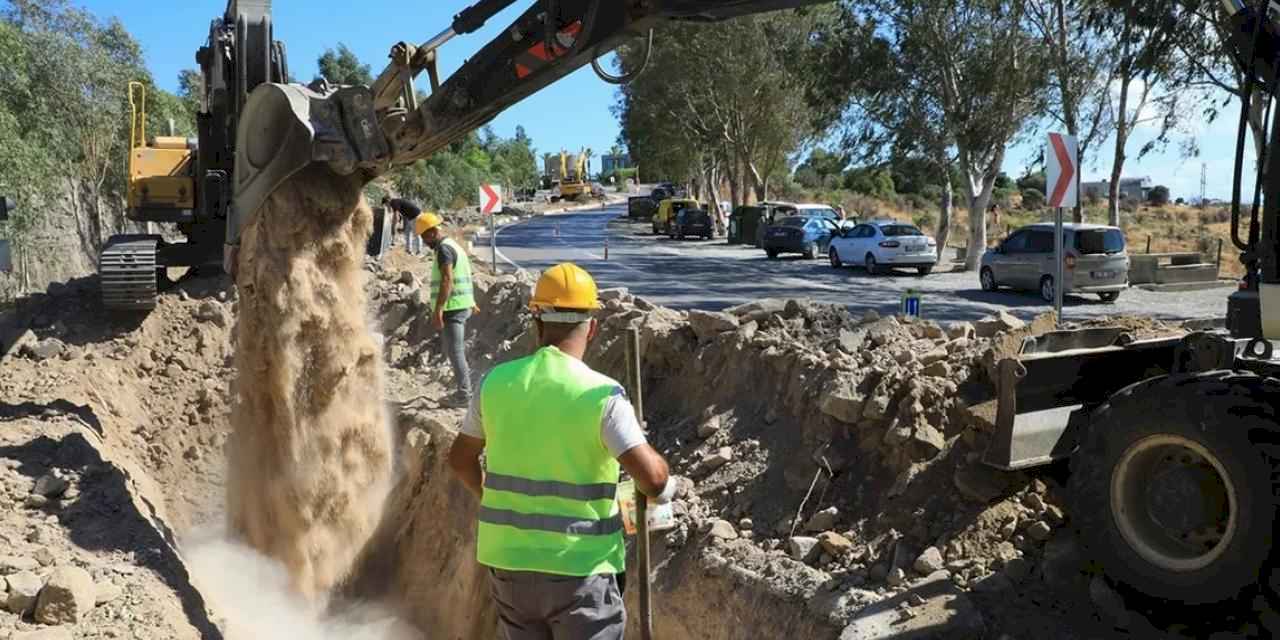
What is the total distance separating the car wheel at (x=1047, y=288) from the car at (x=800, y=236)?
37.0 feet

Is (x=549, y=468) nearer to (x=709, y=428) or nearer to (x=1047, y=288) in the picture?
(x=709, y=428)

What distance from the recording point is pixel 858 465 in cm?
626

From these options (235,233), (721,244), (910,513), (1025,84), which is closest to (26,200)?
(235,233)

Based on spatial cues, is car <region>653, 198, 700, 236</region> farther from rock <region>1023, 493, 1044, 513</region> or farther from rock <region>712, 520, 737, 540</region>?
rock <region>1023, 493, 1044, 513</region>

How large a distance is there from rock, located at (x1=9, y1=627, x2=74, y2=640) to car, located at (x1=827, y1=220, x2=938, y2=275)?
74.3 feet

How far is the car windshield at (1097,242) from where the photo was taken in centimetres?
1912

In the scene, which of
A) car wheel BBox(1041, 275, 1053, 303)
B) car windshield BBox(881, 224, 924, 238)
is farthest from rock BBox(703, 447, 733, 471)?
car windshield BBox(881, 224, 924, 238)

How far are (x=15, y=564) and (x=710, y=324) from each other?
4816mm

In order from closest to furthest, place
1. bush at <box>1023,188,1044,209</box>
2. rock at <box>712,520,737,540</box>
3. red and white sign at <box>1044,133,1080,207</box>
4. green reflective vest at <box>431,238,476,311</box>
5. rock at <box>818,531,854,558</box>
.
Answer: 1. rock at <box>818,531,854,558</box>
2. rock at <box>712,520,737,540</box>
3. green reflective vest at <box>431,238,476,311</box>
4. red and white sign at <box>1044,133,1080,207</box>
5. bush at <box>1023,188,1044,209</box>

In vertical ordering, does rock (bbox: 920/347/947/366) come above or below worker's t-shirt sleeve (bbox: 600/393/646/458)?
below

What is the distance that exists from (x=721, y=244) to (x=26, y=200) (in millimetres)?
25964

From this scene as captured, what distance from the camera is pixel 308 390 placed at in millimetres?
7707

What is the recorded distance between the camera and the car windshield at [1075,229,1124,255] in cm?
1912

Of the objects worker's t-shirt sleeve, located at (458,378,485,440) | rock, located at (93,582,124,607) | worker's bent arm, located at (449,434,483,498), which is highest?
worker's t-shirt sleeve, located at (458,378,485,440)
